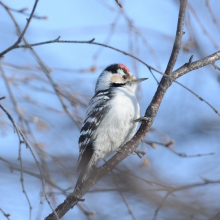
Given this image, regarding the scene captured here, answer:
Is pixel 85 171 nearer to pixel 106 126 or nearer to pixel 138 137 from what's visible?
pixel 106 126

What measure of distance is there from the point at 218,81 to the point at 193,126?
548 millimetres

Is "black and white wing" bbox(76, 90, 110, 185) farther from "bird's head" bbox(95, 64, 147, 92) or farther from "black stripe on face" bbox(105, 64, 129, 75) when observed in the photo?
"black stripe on face" bbox(105, 64, 129, 75)

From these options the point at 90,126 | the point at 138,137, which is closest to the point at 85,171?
the point at 90,126

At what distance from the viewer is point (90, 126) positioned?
470 centimetres

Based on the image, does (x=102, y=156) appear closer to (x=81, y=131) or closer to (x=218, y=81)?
(x=81, y=131)

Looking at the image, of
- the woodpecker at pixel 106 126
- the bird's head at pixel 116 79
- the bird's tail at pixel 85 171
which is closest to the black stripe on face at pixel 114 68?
the bird's head at pixel 116 79

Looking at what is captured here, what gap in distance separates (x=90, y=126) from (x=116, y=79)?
2.90 ft

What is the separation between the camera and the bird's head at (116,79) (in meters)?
5.19

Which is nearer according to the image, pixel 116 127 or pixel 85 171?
pixel 85 171

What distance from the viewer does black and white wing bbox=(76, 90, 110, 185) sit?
461 cm

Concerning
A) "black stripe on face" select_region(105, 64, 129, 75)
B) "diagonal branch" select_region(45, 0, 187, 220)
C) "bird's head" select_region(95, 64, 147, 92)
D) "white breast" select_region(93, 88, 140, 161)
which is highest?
"black stripe on face" select_region(105, 64, 129, 75)

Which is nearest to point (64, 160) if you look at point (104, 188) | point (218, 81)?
point (104, 188)

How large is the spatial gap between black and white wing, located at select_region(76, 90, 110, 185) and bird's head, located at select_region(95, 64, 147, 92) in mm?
386

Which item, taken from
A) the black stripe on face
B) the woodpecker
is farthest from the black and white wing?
the black stripe on face
